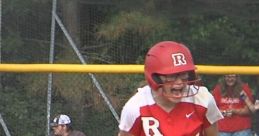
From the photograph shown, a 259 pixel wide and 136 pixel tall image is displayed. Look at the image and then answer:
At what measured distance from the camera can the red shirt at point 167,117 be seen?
3.71m

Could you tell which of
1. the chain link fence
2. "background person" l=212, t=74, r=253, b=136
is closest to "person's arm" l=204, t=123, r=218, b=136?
the chain link fence

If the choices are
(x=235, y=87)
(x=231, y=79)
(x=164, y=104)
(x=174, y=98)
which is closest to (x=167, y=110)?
(x=164, y=104)

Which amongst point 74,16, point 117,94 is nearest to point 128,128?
point 117,94

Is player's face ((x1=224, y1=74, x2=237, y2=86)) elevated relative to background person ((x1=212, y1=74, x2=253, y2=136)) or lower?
elevated

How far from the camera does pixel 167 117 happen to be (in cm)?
371

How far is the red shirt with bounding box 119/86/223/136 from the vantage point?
3.71 m

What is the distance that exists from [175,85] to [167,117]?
24cm

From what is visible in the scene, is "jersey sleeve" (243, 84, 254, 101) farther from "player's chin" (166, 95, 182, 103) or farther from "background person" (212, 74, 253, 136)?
"player's chin" (166, 95, 182, 103)

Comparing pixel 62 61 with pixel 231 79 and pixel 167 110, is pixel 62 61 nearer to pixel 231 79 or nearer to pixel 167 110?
pixel 231 79

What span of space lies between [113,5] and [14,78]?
123 cm

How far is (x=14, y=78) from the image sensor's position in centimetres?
702

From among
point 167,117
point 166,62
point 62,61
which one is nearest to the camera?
point 166,62

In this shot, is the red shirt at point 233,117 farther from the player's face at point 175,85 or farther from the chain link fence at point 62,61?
the player's face at point 175,85

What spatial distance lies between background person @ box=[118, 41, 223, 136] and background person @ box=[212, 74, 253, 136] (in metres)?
3.08
